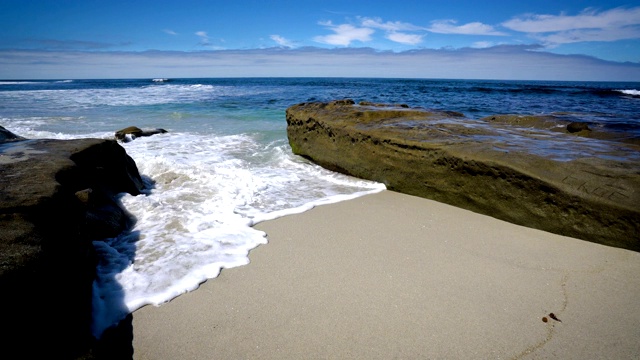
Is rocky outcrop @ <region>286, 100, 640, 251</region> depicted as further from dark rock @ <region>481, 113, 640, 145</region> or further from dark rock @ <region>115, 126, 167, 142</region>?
dark rock @ <region>115, 126, 167, 142</region>

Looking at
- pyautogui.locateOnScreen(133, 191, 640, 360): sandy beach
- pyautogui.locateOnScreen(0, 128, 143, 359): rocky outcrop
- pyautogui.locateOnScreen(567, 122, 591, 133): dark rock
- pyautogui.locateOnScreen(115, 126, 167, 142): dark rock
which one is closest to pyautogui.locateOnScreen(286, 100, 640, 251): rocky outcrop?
pyautogui.locateOnScreen(133, 191, 640, 360): sandy beach

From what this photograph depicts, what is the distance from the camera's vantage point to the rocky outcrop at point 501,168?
110 inches

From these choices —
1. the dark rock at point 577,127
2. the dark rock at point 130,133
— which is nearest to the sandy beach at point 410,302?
the dark rock at point 577,127

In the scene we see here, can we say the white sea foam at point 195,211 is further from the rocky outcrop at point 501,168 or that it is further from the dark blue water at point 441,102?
the dark blue water at point 441,102

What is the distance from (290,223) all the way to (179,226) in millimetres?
1109

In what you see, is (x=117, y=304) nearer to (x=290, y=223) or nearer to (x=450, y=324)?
(x=290, y=223)

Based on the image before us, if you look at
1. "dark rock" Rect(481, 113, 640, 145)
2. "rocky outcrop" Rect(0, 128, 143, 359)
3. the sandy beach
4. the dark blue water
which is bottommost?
the sandy beach

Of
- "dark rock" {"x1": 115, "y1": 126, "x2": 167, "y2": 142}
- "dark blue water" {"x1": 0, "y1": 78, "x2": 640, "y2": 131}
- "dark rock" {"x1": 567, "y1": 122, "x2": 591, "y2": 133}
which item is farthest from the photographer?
"dark blue water" {"x1": 0, "y1": 78, "x2": 640, "y2": 131}

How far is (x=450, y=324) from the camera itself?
6.40 ft

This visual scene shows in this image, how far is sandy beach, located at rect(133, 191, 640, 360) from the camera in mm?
1795

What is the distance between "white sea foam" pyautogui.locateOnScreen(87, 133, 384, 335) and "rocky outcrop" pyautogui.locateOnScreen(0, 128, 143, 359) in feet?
0.68

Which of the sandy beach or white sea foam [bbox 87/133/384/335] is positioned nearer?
the sandy beach

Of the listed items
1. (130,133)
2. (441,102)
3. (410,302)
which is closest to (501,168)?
(410,302)

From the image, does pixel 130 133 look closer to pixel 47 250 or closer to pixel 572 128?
pixel 47 250
